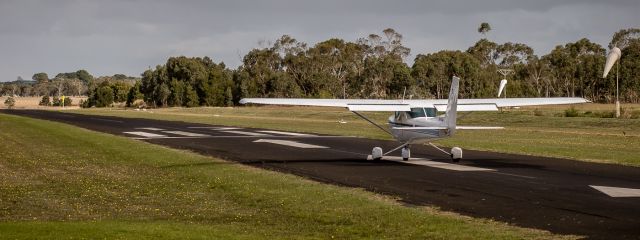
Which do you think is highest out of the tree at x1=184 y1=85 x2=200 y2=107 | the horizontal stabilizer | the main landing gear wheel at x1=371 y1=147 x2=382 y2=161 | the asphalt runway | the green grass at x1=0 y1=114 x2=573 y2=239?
the tree at x1=184 y1=85 x2=200 y2=107

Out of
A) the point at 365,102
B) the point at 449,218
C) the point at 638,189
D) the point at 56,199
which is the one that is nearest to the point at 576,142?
the point at 365,102

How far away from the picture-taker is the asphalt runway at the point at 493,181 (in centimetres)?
1355

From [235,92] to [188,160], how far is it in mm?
108623

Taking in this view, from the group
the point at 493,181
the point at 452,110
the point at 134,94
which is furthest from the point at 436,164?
the point at 134,94

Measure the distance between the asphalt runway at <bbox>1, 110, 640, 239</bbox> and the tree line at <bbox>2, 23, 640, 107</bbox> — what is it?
91.7 meters

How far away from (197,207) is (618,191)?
9.51 m

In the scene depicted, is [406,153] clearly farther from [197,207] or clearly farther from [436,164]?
[197,207]

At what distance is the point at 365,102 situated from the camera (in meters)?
25.6

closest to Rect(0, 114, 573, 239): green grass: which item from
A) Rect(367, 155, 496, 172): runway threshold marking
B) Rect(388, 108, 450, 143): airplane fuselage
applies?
Rect(388, 108, 450, 143): airplane fuselage

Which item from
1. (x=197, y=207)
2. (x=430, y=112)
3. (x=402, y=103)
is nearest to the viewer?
(x=197, y=207)

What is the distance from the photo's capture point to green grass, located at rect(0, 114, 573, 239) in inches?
479

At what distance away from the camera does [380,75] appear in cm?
13200

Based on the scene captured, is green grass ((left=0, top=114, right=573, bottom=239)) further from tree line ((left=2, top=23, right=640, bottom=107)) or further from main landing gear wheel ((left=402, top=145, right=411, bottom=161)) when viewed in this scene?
tree line ((left=2, top=23, right=640, bottom=107))

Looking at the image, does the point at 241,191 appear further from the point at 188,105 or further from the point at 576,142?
the point at 188,105
